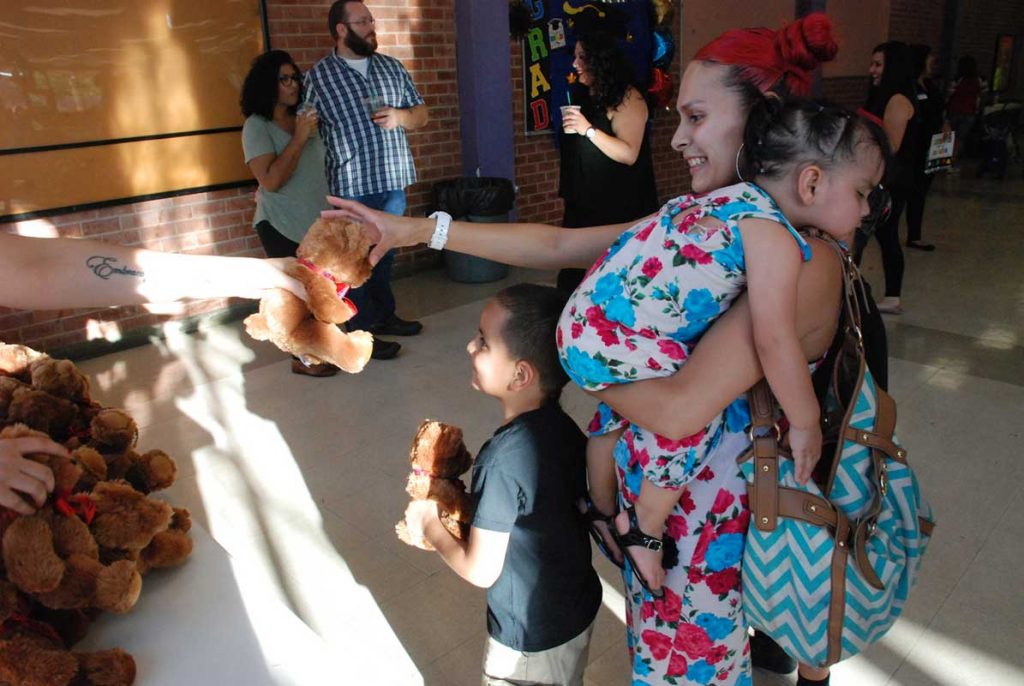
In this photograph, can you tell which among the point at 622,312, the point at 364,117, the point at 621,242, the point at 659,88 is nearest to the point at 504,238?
the point at 621,242

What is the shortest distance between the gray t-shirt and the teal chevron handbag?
131 inches

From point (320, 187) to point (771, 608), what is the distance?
355 cm

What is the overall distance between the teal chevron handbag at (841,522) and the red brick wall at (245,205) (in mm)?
4452

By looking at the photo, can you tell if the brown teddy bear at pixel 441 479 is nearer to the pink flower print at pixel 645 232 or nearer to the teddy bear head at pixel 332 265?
the teddy bear head at pixel 332 265

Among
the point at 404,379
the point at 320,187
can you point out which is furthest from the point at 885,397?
the point at 320,187

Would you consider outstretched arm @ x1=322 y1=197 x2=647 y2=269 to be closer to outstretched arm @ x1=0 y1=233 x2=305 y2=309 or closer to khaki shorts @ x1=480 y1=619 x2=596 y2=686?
outstretched arm @ x1=0 y1=233 x2=305 y2=309

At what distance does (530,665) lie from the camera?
1.44 m

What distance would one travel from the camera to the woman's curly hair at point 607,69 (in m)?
3.75

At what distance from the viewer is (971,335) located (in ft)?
15.0

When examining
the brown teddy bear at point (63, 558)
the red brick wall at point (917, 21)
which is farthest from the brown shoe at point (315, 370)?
the red brick wall at point (917, 21)

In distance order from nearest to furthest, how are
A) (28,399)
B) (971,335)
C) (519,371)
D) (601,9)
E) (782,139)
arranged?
(782,139) < (519,371) < (28,399) < (971,335) < (601,9)

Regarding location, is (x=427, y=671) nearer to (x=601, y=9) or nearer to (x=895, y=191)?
(x=895, y=191)

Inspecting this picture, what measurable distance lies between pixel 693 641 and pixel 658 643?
66mm

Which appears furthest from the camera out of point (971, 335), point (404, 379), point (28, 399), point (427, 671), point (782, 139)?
point (971, 335)
